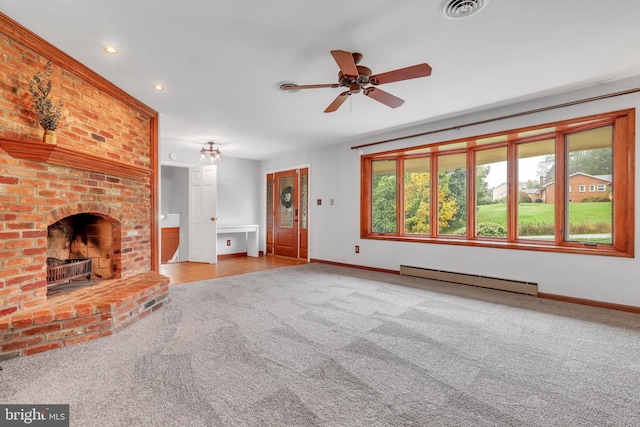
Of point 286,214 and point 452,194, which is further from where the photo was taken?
point 286,214

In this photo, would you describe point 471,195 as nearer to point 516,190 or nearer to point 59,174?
point 516,190

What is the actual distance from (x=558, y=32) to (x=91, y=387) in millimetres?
4059

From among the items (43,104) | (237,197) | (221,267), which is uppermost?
(43,104)

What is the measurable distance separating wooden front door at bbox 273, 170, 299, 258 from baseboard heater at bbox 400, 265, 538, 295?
2769 millimetres

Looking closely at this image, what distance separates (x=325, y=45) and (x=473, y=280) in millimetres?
3598

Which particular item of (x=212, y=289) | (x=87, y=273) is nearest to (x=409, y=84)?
(x=212, y=289)

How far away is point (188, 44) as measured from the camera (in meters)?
Answer: 2.33

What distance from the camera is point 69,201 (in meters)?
2.57

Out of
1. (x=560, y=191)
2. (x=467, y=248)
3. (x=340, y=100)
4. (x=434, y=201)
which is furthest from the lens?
(x=434, y=201)

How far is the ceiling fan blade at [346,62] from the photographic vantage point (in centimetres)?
204

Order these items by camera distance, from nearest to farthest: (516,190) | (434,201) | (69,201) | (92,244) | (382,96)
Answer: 1. (69,201)
2. (382,96)
3. (92,244)
4. (516,190)
5. (434,201)

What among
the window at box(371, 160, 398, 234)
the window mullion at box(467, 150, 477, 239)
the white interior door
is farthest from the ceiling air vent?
the white interior door

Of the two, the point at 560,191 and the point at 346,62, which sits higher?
the point at 346,62

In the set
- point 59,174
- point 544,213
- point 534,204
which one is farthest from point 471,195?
point 59,174
